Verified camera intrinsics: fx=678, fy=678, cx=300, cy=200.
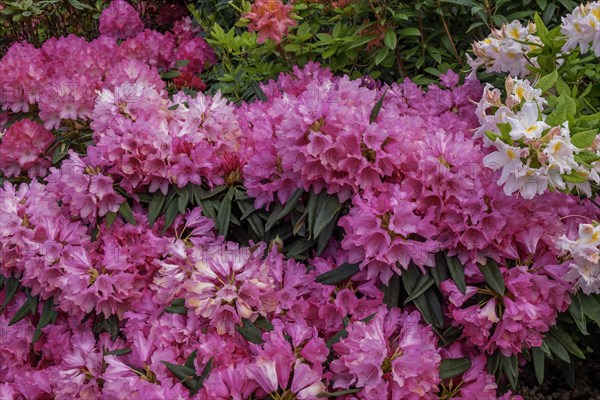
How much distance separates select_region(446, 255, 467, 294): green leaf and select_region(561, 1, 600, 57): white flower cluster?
761 millimetres

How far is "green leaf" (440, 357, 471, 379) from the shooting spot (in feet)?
5.92

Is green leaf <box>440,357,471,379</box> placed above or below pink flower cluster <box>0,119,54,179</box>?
below

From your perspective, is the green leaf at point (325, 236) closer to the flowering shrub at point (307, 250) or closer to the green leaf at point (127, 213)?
the flowering shrub at point (307, 250)

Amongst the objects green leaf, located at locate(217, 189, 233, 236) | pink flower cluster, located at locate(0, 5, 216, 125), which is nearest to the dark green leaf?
green leaf, located at locate(217, 189, 233, 236)

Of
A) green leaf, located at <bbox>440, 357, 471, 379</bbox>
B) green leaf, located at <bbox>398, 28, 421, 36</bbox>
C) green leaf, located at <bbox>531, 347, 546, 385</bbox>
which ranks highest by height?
green leaf, located at <bbox>398, 28, 421, 36</bbox>

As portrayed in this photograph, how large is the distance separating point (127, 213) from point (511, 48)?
1.34m

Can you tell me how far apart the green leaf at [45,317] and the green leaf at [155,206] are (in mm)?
417

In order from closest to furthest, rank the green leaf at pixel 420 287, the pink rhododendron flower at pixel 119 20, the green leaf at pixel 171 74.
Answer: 1. the green leaf at pixel 420 287
2. the green leaf at pixel 171 74
3. the pink rhododendron flower at pixel 119 20

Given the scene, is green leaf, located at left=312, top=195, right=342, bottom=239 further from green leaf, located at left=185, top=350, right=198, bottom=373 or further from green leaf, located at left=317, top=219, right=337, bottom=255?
green leaf, located at left=185, top=350, right=198, bottom=373

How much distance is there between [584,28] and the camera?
2.00 metres

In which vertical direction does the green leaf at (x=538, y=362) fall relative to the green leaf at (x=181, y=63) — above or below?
below

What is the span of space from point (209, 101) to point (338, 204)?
2.23 ft

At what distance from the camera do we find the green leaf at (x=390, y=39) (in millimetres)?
2639

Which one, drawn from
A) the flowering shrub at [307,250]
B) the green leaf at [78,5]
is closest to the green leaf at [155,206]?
the flowering shrub at [307,250]
